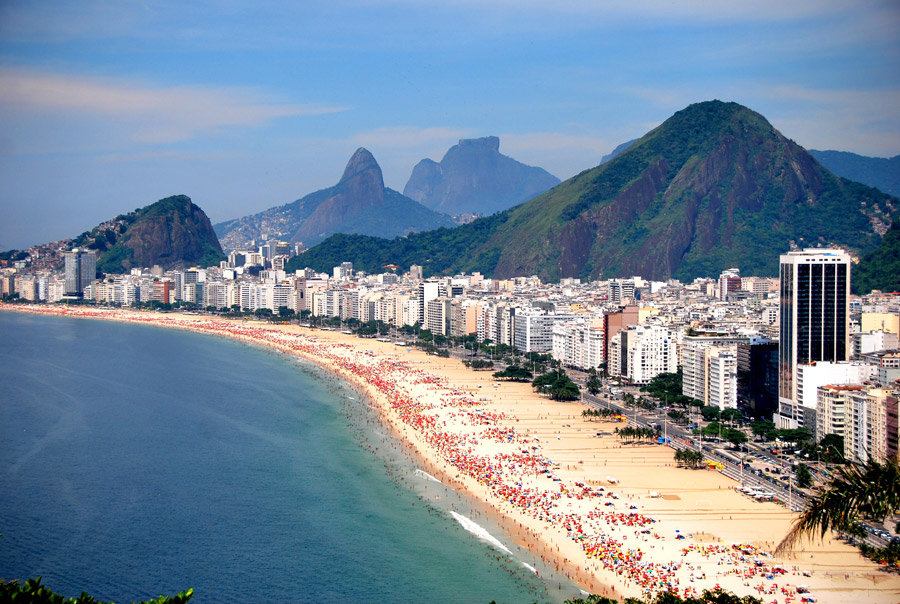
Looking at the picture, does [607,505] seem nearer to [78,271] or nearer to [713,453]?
[713,453]

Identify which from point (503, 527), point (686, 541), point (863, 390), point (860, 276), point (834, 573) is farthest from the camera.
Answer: point (860, 276)

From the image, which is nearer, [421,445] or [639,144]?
[421,445]

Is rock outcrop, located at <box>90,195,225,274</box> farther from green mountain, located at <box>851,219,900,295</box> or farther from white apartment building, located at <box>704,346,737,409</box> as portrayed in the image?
white apartment building, located at <box>704,346,737,409</box>

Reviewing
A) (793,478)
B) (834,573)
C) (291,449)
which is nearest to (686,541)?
(834,573)

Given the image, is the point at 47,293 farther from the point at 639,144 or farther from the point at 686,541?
the point at 686,541

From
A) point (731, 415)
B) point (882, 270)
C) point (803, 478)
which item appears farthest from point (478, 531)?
point (882, 270)

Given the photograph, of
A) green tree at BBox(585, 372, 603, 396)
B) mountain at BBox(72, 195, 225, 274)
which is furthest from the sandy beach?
mountain at BBox(72, 195, 225, 274)
